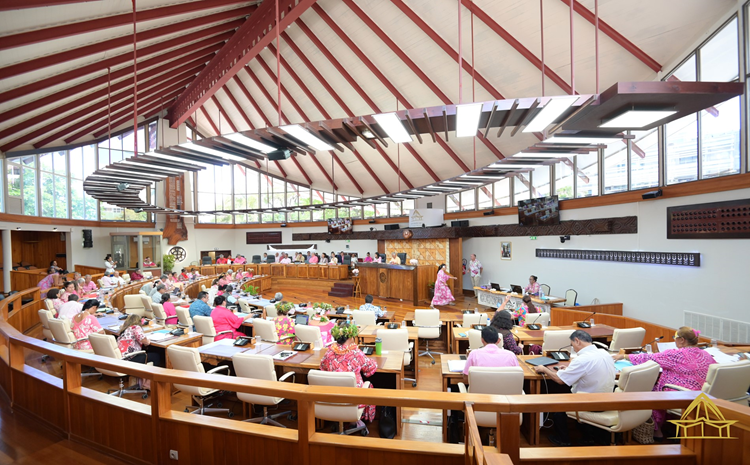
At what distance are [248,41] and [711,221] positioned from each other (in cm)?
1058

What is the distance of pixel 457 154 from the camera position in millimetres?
12922

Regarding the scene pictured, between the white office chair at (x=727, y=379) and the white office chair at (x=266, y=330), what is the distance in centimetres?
542

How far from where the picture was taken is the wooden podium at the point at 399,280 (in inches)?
509

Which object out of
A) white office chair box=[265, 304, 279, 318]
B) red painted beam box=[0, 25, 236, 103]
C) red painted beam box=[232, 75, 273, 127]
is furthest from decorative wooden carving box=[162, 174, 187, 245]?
white office chair box=[265, 304, 279, 318]

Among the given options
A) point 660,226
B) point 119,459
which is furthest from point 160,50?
point 660,226

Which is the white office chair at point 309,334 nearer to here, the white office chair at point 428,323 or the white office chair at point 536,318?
the white office chair at point 428,323

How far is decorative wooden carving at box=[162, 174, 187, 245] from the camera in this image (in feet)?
64.7

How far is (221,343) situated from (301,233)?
55.4ft

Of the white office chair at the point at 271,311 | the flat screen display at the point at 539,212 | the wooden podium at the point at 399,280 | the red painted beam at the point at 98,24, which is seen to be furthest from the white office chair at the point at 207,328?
the flat screen display at the point at 539,212

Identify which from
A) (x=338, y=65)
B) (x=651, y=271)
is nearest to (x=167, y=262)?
(x=338, y=65)

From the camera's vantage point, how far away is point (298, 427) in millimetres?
2217

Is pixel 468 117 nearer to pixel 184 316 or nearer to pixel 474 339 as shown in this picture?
pixel 474 339

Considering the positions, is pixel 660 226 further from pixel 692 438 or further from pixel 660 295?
pixel 692 438

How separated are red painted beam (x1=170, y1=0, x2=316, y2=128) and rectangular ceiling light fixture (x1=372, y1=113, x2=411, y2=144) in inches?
146
